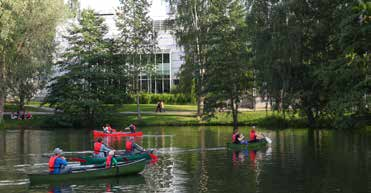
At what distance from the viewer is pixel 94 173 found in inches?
1009

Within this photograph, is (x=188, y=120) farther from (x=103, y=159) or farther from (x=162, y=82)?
(x=103, y=159)

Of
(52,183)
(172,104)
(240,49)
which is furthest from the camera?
(172,104)

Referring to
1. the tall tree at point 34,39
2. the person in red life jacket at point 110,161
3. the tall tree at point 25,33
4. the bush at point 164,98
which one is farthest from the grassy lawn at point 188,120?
the person in red life jacket at point 110,161

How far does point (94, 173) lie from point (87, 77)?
39999mm

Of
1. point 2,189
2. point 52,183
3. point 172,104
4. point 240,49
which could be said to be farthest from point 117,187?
point 172,104

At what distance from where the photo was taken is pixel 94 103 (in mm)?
62938

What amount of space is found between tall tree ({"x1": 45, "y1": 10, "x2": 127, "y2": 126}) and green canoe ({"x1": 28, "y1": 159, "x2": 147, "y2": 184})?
36809 millimetres

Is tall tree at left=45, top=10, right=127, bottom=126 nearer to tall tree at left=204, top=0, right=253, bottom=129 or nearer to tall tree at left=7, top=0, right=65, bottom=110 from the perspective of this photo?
tall tree at left=7, top=0, right=65, bottom=110

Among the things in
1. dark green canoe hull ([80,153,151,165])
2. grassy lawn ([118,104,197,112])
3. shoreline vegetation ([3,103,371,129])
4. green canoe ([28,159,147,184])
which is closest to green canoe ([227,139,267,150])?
dark green canoe hull ([80,153,151,165])

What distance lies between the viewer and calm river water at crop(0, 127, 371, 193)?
23516 millimetres

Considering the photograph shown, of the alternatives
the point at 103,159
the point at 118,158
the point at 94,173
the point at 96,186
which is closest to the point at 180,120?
the point at 118,158

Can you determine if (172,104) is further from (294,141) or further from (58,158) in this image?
(58,158)

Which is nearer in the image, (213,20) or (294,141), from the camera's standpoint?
(294,141)

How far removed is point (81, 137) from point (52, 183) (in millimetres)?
25898
